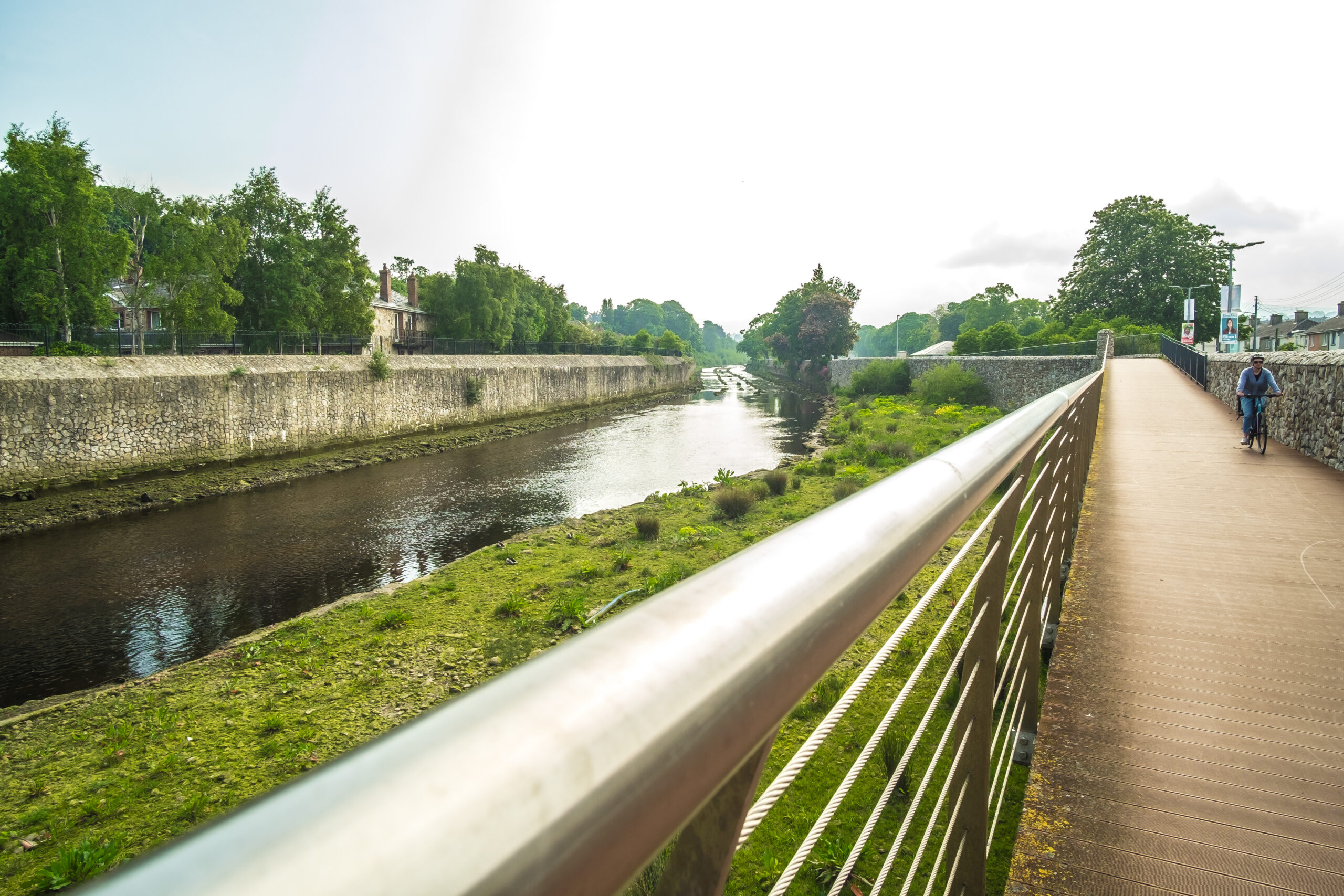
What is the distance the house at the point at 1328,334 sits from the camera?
58056mm

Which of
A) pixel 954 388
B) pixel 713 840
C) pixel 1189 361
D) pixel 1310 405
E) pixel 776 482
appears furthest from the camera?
pixel 954 388

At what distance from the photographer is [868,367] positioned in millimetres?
44594

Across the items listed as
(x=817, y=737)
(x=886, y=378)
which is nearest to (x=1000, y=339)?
(x=886, y=378)

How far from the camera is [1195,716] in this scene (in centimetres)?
273

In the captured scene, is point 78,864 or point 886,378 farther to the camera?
point 886,378

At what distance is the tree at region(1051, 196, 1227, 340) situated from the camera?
144ft

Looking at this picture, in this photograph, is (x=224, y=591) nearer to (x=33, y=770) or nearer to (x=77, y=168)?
(x=33, y=770)

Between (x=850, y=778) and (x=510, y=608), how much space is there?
8.91 meters

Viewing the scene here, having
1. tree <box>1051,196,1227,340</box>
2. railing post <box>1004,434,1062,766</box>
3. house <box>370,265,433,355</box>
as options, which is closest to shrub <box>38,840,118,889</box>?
railing post <box>1004,434,1062,766</box>

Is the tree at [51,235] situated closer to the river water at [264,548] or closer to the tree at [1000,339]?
the river water at [264,548]

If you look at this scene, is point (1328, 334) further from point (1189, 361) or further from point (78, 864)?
point (78, 864)

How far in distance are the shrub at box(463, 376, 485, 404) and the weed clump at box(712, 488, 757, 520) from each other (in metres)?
20.2

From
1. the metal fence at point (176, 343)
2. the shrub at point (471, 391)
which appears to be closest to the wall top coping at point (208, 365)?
the shrub at point (471, 391)

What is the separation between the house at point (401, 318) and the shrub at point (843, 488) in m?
28.3
